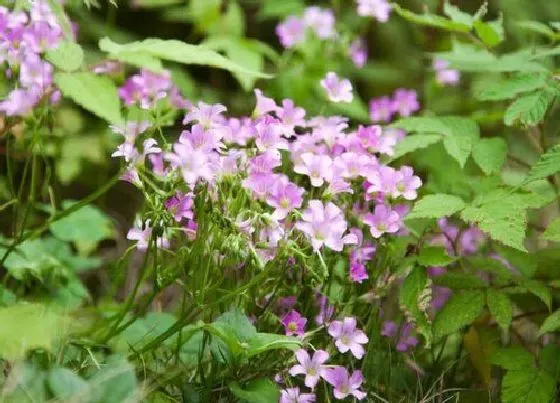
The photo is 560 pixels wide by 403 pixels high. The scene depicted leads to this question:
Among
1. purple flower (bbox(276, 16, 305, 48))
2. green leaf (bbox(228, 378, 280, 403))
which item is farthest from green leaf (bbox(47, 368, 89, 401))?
purple flower (bbox(276, 16, 305, 48))

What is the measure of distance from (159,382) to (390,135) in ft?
2.07

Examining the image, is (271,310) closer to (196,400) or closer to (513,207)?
(196,400)

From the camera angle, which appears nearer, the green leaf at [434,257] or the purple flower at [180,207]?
the purple flower at [180,207]

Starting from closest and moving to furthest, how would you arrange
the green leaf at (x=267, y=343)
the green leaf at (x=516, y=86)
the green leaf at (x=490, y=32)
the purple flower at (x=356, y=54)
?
the green leaf at (x=267, y=343) < the green leaf at (x=516, y=86) < the green leaf at (x=490, y=32) < the purple flower at (x=356, y=54)

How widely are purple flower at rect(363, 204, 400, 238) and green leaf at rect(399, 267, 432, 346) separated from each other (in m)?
0.16

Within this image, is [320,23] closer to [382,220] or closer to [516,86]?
[516,86]

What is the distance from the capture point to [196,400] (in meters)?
1.44

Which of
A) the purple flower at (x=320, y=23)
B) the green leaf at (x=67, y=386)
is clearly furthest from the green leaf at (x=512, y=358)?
the purple flower at (x=320, y=23)

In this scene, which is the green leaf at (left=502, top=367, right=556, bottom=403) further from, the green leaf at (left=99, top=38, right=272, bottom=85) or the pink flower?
the green leaf at (left=99, top=38, right=272, bottom=85)

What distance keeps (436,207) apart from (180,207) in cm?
43

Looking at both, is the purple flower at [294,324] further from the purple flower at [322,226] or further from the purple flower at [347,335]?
the purple flower at [322,226]

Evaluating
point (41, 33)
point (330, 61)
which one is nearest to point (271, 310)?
point (41, 33)

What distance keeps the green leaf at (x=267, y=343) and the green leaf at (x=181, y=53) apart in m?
0.40

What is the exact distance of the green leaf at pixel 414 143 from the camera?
171 centimetres
